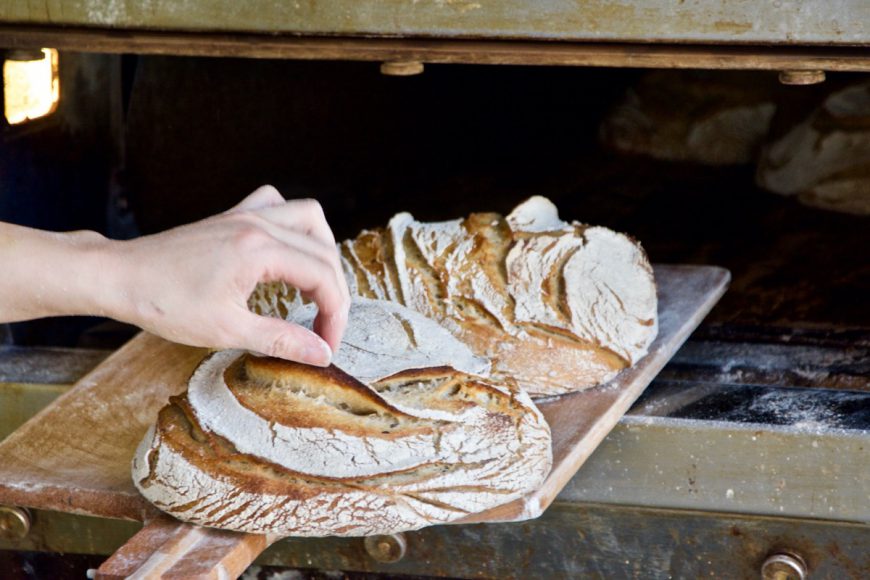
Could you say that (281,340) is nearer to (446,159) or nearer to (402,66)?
(402,66)

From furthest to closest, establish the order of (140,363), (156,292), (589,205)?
1. (589,205)
2. (140,363)
3. (156,292)

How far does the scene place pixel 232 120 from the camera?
8.68 feet

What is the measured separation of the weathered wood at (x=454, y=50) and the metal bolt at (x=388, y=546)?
0.71m

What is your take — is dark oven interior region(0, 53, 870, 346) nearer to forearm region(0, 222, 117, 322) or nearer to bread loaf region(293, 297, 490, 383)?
bread loaf region(293, 297, 490, 383)

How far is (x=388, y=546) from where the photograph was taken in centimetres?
165

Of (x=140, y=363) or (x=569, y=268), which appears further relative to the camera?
(x=140, y=363)

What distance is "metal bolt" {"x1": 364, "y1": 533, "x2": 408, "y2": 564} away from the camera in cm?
165

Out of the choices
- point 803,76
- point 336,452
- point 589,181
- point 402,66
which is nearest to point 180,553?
point 336,452

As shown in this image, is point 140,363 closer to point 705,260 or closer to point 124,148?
point 124,148

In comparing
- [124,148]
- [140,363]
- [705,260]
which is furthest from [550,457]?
[124,148]

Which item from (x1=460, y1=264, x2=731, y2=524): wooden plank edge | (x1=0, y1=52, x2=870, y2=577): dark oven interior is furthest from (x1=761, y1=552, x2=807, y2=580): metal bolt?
(x1=460, y1=264, x2=731, y2=524): wooden plank edge

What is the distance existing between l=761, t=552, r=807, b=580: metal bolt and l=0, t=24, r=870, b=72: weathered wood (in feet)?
2.29

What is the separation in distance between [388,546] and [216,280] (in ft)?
2.20

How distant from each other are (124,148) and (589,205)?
1144 mm
